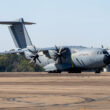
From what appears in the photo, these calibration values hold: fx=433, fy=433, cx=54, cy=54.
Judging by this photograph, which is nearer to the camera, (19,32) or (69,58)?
(69,58)

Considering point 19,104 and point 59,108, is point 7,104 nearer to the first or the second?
point 19,104

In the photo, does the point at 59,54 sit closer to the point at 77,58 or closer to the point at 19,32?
the point at 77,58

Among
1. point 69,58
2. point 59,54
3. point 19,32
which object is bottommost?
point 69,58

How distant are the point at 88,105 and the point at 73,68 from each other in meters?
56.0

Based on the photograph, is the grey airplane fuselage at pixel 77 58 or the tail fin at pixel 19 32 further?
the tail fin at pixel 19 32

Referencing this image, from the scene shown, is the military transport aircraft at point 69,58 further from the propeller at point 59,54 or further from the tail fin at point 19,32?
the tail fin at point 19,32

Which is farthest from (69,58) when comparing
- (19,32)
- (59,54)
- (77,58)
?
(19,32)

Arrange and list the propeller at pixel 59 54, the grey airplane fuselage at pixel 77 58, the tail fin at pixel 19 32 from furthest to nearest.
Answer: the tail fin at pixel 19 32 → the propeller at pixel 59 54 → the grey airplane fuselage at pixel 77 58

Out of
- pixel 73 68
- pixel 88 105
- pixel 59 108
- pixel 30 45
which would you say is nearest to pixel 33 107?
pixel 59 108

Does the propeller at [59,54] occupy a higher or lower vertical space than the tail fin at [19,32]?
lower

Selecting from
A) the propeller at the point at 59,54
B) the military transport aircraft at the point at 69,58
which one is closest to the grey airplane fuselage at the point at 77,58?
the military transport aircraft at the point at 69,58

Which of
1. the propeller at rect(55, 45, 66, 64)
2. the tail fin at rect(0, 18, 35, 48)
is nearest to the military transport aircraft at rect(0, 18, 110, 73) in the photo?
the propeller at rect(55, 45, 66, 64)

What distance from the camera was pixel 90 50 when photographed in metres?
68.3

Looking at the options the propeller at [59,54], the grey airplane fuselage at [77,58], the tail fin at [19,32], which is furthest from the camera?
the tail fin at [19,32]
